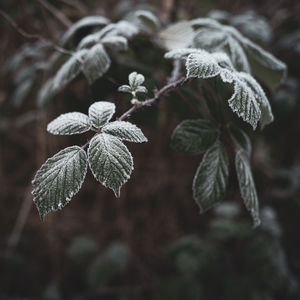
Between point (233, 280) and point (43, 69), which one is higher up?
point (43, 69)

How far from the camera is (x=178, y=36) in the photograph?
745 mm

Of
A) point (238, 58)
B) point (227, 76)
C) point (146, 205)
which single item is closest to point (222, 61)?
point (227, 76)

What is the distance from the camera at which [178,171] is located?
1.67 m

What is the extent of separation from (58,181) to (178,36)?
1.75 ft

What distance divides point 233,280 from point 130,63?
3.33 feet

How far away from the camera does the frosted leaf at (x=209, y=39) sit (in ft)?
2.13

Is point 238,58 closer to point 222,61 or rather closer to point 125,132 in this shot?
point 222,61

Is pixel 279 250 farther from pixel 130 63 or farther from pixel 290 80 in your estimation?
pixel 130 63

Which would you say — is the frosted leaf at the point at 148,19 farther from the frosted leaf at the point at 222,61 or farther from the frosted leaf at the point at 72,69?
the frosted leaf at the point at 222,61

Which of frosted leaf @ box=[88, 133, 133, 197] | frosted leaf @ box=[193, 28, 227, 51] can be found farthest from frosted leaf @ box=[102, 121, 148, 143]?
frosted leaf @ box=[193, 28, 227, 51]

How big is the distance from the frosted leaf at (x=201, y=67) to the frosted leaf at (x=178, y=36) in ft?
0.96

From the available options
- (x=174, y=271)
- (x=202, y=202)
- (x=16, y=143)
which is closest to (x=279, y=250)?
(x=174, y=271)

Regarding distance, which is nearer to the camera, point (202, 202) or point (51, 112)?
point (202, 202)

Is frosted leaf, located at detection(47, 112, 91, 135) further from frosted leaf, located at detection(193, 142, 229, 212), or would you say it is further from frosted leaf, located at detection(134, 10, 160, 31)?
frosted leaf, located at detection(134, 10, 160, 31)
